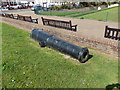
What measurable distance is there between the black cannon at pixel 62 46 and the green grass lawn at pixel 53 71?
0.37 metres

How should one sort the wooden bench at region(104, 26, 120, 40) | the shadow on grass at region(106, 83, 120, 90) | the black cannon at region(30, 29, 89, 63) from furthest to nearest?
1. the wooden bench at region(104, 26, 120, 40)
2. the black cannon at region(30, 29, 89, 63)
3. the shadow on grass at region(106, 83, 120, 90)

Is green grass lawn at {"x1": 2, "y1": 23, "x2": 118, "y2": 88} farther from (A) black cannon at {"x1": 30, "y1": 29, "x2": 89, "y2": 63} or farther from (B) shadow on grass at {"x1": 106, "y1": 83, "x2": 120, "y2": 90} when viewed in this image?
(A) black cannon at {"x1": 30, "y1": 29, "x2": 89, "y2": 63}

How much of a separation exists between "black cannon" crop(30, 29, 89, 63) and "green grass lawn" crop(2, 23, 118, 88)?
0.37 meters

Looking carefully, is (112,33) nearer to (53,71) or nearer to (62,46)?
(62,46)

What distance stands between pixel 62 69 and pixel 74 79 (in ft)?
2.87

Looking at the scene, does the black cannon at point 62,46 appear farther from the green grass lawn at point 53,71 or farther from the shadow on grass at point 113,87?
the shadow on grass at point 113,87

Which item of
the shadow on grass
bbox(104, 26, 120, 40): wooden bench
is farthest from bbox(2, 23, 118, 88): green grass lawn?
bbox(104, 26, 120, 40): wooden bench

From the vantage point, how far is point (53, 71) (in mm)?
5379

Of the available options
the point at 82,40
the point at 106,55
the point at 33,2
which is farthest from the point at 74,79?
the point at 33,2

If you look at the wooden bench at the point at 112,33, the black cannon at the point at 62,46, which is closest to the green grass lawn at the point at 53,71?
the black cannon at the point at 62,46

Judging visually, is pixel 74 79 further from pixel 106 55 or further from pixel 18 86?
pixel 106 55

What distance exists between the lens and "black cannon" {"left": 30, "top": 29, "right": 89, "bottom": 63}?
603 centimetres

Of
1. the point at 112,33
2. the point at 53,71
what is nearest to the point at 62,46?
the point at 53,71

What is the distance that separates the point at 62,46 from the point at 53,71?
6.30 feet
